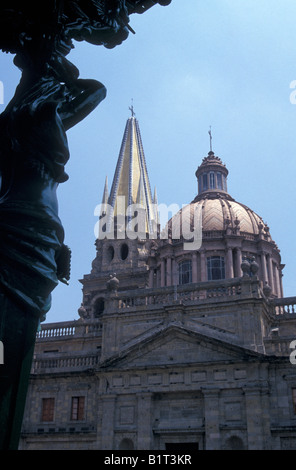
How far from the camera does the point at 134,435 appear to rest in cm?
2902

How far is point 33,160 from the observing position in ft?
16.3

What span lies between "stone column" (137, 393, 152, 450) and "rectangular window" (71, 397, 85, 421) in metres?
3.80

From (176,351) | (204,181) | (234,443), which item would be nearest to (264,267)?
(204,181)

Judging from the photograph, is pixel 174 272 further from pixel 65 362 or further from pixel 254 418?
pixel 254 418

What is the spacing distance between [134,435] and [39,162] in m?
26.5

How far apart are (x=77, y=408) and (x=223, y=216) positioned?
19.2m

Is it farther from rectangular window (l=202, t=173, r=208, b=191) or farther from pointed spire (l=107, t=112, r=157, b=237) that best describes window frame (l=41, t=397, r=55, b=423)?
pointed spire (l=107, t=112, r=157, b=237)

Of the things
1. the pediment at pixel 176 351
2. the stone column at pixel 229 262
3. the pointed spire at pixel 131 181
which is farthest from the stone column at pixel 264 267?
the pointed spire at pixel 131 181

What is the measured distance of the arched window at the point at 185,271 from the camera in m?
41.7

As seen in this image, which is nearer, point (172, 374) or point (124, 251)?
point (172, 374)

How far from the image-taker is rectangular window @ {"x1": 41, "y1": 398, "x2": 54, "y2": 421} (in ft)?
104

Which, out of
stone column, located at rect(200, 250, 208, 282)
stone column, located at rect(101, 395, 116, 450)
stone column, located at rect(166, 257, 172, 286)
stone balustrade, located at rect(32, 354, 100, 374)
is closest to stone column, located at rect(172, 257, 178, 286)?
stone column, located at rect(166, 257, 172, 286)

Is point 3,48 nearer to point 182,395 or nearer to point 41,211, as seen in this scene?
point 41,211
